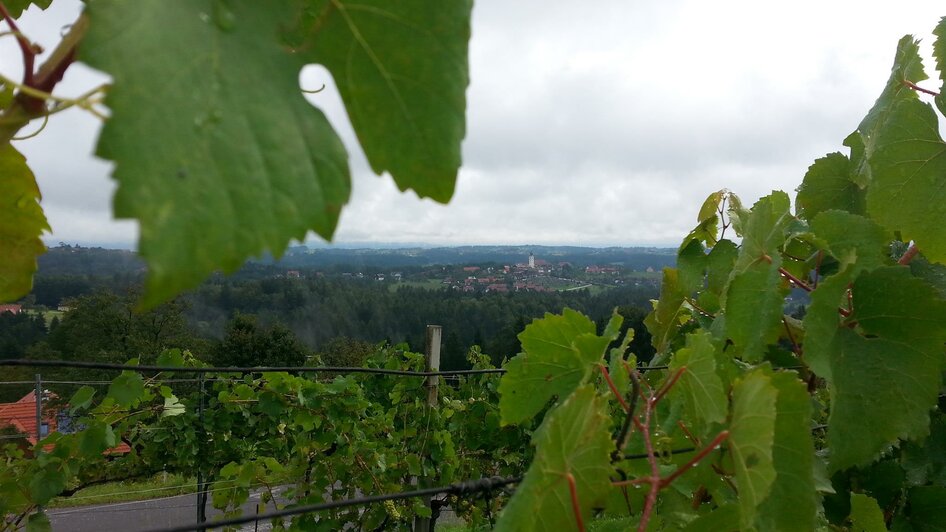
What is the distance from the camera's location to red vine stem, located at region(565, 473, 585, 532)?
2.64 ft

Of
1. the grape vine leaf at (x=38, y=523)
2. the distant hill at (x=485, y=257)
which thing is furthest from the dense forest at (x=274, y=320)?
the grape vine leaf at (x=38, y=523)

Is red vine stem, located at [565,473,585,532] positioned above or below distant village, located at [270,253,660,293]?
above

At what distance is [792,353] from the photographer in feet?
4.97

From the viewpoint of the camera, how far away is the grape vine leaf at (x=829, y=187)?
5.89 ft

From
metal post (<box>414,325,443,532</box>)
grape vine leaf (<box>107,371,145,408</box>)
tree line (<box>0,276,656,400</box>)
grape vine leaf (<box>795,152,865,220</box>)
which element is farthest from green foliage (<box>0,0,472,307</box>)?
tree line (<box>0,276,656,400</box>)

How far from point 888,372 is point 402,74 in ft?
4.20

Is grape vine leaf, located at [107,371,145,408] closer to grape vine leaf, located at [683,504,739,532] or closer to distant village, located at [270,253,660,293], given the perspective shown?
grape vine leaf, located at [683,504,739,532]

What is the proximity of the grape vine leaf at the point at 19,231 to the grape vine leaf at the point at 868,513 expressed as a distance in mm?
1555

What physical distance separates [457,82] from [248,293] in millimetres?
43622

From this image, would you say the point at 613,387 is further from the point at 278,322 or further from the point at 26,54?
the point at 278,322

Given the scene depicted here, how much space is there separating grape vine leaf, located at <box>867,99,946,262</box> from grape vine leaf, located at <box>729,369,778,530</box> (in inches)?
33.1

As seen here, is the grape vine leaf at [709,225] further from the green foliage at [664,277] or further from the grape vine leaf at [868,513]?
the grape vine leaf at [868,513]

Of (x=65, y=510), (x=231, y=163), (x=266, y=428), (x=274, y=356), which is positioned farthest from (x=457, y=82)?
(x=274, y=356)

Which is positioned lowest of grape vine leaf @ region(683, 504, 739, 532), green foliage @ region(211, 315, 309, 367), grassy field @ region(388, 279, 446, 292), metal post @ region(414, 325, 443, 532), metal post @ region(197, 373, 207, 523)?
green foliage @ region(211, 315, 309, 367)
